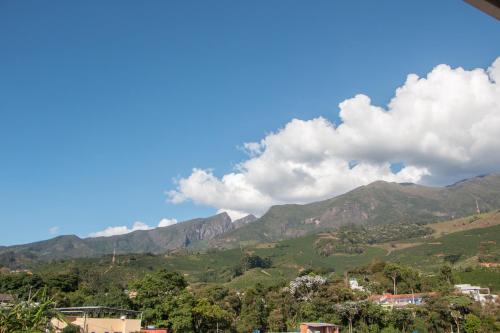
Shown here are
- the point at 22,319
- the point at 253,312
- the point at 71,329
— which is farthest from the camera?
the point at 253,312

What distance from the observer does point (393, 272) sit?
62000 mm

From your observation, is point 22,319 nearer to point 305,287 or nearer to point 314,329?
point 314,329

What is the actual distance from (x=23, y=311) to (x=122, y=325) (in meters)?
29.7

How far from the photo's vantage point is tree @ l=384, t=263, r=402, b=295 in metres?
60.8

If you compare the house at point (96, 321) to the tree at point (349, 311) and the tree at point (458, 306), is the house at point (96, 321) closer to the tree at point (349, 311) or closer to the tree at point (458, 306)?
the tree at point (349, 311)

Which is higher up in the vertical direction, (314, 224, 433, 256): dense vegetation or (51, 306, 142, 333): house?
(314, 224, 433, 256): dense vegetation

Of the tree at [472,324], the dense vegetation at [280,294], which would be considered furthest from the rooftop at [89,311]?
the tree at [472,324]

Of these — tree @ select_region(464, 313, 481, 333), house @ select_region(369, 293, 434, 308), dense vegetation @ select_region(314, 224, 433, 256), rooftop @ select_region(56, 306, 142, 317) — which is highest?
dense vegetation @ select_region(314, 224, 433, 256)

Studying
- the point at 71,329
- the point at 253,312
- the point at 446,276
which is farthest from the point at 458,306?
the point at 71,329

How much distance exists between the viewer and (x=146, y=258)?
12425 centimetres

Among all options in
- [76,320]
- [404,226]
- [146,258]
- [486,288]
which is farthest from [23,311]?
[404,226]

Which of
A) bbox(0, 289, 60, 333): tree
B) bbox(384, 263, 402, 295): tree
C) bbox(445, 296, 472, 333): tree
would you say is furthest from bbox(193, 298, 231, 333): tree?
bbox(0, 289, 60, 333): tree

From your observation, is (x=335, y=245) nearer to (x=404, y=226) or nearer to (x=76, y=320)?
(x=404, y=226)

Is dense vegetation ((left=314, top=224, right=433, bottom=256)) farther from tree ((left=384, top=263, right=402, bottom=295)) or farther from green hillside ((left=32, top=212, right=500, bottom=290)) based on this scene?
tree ((left=384, top=263, right=402, bottom=295))
